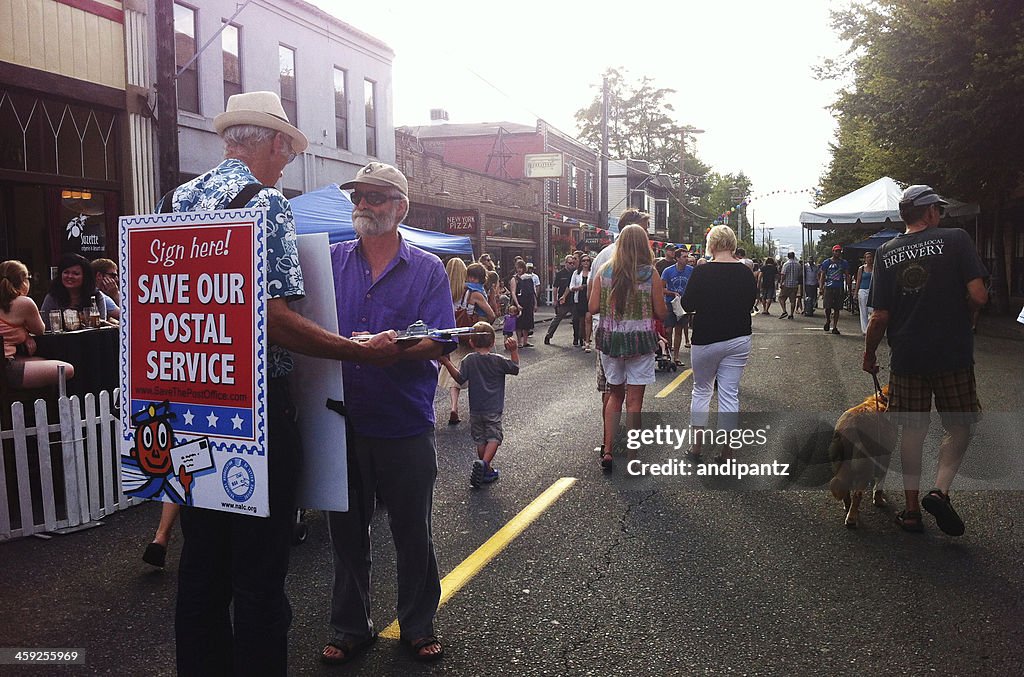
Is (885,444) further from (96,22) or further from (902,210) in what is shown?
(96,22)

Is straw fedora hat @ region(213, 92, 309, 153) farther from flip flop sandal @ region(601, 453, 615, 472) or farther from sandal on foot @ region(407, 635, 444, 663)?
flip flop sandal @ region(601, 453, 615, 472)

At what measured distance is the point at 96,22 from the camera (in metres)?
13.5

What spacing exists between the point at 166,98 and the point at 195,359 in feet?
28.8

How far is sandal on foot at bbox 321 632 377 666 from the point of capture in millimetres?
3467

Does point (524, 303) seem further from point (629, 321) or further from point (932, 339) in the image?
point (932, 339)

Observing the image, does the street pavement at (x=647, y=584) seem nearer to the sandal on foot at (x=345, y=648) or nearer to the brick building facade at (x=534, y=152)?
the sandal on foot at (x=345, y=648)

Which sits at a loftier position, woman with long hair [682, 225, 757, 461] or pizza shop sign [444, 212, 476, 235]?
pizza shop sign [444, 212, 476, 235]

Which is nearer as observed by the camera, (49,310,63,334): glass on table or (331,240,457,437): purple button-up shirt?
(331,240,457,437): purple button-up shirt

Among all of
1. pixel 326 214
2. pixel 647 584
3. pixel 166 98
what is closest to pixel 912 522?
pixel 647 584

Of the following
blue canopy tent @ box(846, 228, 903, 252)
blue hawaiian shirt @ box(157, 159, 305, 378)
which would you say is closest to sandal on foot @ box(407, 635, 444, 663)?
blue hawaiian shirt @ box(157, 159, 305, 378)

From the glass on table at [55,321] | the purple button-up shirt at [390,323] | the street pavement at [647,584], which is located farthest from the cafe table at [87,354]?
the purple button-up shirt at [390,323]

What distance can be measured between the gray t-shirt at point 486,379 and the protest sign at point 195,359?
3.75 meters

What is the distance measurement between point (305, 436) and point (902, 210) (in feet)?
12.5

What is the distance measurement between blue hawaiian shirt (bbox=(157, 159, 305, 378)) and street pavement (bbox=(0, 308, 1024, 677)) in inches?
63.4
